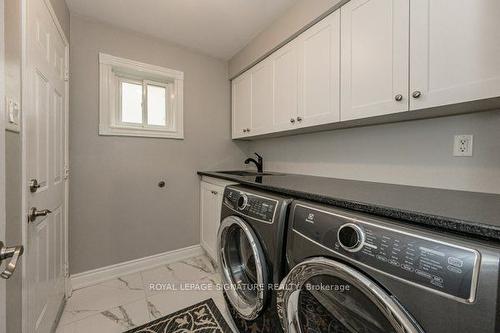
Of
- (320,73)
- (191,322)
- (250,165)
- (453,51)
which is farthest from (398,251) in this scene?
(250,165)

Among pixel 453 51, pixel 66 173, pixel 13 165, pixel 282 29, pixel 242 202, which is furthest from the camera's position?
pixel 282 29

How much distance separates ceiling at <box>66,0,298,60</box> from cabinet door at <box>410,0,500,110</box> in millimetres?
1020

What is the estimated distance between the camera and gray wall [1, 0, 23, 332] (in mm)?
746

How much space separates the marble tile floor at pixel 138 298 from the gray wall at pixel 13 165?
0.74 m

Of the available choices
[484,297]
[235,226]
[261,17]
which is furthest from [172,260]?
[261,17]

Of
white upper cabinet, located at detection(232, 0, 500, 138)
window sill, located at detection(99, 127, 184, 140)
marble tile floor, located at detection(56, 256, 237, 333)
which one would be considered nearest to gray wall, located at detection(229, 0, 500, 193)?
white upper cabinet, located at detection(232, 0, 500, 138)

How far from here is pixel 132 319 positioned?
146cm

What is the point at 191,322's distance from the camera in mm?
1439

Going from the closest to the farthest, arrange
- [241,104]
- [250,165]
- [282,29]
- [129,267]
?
[282,29] < [129,267] < [241,104] < [250,165]

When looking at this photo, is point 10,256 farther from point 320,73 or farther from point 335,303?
point 320,73

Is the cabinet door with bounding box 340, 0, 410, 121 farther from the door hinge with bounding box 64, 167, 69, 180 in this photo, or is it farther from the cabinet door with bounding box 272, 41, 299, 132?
the door hinge with bounding box 64, 167, 69, 180

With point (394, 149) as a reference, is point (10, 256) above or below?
below

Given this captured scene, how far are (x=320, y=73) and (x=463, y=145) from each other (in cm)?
93

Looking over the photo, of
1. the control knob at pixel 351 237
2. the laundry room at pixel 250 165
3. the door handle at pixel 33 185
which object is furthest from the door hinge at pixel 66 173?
the control knob at pixel 351 237
